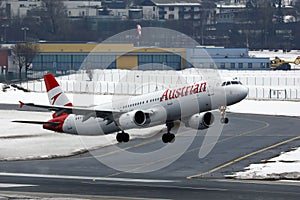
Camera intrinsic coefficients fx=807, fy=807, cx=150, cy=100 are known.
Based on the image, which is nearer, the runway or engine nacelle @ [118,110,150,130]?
the runway

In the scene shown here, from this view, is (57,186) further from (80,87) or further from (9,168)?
(80,87)

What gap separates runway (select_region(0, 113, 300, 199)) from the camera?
72688mm

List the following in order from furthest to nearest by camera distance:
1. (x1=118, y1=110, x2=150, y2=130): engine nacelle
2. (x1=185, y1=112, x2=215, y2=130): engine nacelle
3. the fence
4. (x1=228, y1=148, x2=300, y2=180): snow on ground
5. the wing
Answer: the fence, the wing, (x1=228, y1=148, x2=300, y2=180): snow on ground, (x1=185, y1=112, x2=215, y2=130): engine nacelle, (x1=118, y1=110, x2=150, y2=130): engine nacelle

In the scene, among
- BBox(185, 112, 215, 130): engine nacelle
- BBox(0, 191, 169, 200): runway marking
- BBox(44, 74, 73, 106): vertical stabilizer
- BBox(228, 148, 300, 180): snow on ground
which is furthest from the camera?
BBox(44, 74, 73, 106): vertical stabilizer

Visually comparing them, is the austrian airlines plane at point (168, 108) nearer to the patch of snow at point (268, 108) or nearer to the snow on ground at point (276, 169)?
the snow on ground at point (276, 169)

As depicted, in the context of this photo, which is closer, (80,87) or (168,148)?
(168,148)

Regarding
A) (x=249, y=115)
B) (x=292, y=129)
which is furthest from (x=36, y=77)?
(x=292, y=129)

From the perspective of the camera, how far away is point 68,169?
8856 cm

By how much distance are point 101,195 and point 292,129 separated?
54939mm

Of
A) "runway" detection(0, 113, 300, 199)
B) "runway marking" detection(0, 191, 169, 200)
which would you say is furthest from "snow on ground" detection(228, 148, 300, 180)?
"runway marking" detection(0, 191, 169, 200)

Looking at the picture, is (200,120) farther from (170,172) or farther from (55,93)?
(55,93)

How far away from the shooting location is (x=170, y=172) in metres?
87.5

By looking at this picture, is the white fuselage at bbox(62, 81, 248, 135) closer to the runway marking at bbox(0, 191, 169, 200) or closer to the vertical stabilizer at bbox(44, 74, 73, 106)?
the runway marking at bbox(0, 191, 169, 200)

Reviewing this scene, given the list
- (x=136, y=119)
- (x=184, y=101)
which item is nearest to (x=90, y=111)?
(x=136, y=119)
